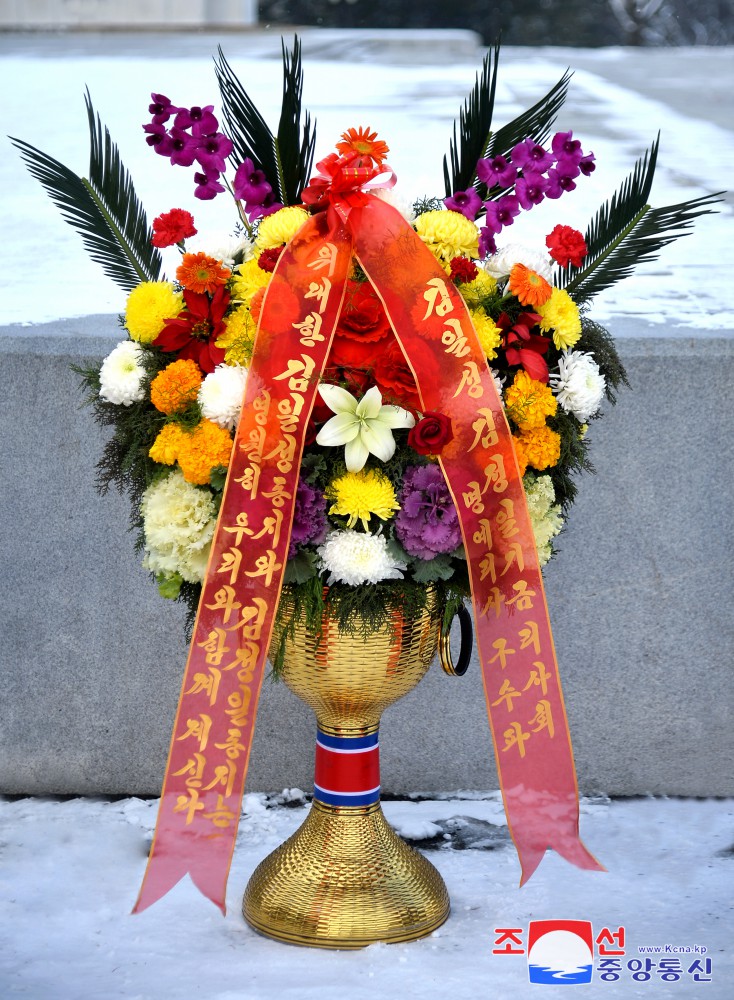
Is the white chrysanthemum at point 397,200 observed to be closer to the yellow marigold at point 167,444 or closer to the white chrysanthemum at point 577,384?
the white chrysanthemum at point 577,384

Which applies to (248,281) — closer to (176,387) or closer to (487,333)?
(176,387)

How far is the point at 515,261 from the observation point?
1845 mm

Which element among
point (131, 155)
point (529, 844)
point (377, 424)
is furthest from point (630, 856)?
point (131, 155)

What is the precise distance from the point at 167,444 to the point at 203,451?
0.17ft

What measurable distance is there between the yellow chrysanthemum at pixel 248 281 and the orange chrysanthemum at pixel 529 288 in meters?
0.33

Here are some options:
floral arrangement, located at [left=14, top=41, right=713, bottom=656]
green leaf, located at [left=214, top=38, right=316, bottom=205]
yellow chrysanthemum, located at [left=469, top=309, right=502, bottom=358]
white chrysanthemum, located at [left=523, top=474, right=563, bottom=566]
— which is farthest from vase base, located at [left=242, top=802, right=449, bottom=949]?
green leaf, located at [left=214, top=38, right=316, bottom=205]

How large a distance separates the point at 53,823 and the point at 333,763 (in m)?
0.73

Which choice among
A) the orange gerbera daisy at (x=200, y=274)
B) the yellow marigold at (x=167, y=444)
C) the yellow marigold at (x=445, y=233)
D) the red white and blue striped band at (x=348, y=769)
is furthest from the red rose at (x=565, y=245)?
the red white and blue striped band at (x=348, y=769)

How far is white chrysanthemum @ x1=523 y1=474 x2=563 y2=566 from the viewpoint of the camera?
72.2 inches

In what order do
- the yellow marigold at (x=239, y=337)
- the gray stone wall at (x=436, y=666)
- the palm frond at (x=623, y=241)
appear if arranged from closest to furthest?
the yellow marigold at (x=239, y=337) → the palm frond at (x=623, y=241) → the gray stone wall at (x=436, y=666)

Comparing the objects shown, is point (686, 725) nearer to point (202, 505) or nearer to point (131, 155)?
point (202, 505)

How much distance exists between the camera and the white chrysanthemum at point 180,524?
1758 mm

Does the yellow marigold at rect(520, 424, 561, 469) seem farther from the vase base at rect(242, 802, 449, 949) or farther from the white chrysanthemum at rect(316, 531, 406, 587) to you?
the vase base at rect(242, 802, 449, 949)

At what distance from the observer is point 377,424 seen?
67.1 inches
